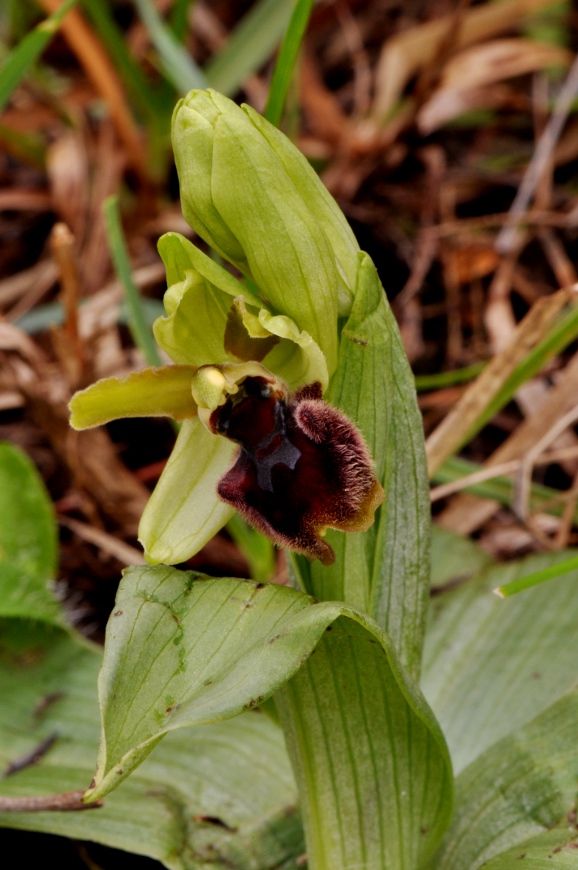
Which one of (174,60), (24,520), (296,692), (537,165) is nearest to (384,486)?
(296,692)

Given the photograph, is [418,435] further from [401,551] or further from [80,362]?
[80,362]

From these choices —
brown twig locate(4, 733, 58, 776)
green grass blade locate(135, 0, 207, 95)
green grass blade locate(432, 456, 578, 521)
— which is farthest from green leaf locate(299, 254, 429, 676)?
green grass blade locate(135, 0, 207, 95)

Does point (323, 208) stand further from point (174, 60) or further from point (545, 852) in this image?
point (174, 60)

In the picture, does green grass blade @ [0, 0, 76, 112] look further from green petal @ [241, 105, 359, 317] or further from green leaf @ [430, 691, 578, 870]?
green leaf @ [430, 691, 578, 870]

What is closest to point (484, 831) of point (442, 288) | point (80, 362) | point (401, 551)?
point (401, 551)

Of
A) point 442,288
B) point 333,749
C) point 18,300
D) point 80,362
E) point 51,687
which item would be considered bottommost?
point 333,749
